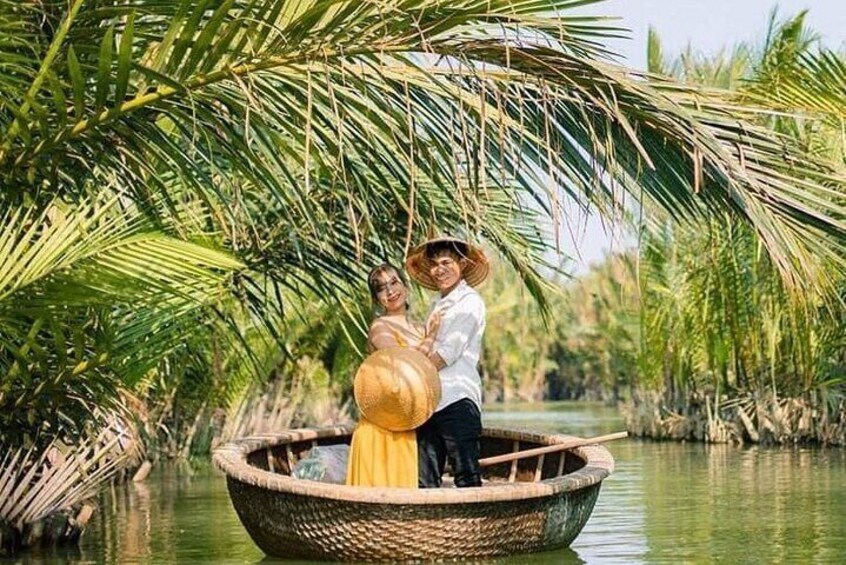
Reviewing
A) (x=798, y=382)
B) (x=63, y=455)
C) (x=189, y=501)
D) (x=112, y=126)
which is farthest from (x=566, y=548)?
(x=798, y=382)

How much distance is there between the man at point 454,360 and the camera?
7.78 meters

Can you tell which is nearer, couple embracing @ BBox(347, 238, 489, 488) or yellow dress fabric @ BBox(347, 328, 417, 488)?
couple embracing @ BBox(347, 238, 489, 488)

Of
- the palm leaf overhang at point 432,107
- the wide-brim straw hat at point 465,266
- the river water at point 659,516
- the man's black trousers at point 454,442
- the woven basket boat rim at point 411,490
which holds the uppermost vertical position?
the palm leaf overhang at point 432,107

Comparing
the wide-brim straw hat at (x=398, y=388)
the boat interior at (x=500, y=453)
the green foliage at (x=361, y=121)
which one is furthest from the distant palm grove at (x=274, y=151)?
the boat interior at (x=500, y=453)

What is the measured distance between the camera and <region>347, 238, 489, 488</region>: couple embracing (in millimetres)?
7801

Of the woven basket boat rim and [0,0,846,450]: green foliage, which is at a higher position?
[0,0,846,450]: green foliage

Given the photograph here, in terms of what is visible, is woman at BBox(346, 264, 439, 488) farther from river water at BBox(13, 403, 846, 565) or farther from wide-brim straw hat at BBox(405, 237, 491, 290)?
river water at BBox(13, 403, 846, 565)

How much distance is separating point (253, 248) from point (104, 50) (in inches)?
154

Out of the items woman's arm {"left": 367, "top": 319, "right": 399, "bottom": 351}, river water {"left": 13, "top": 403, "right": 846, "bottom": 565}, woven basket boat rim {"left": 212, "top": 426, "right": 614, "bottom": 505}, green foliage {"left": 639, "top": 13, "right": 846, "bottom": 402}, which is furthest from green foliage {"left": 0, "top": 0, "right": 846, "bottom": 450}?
green foliage {"left": 639, "top": 13, "right": 846, "bottom": 402}

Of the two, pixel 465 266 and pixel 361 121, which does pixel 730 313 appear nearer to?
pixel 465 266

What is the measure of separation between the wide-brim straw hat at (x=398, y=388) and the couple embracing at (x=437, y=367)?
86 mm

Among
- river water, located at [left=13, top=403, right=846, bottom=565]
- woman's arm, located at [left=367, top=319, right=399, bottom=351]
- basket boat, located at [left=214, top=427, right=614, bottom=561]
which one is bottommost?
river water, located at [left=13, top=403, right=846, bottom=565]

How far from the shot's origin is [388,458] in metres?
7.95

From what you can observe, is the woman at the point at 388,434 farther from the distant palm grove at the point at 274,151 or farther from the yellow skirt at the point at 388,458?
the distant palm grove at the point at 274,151
